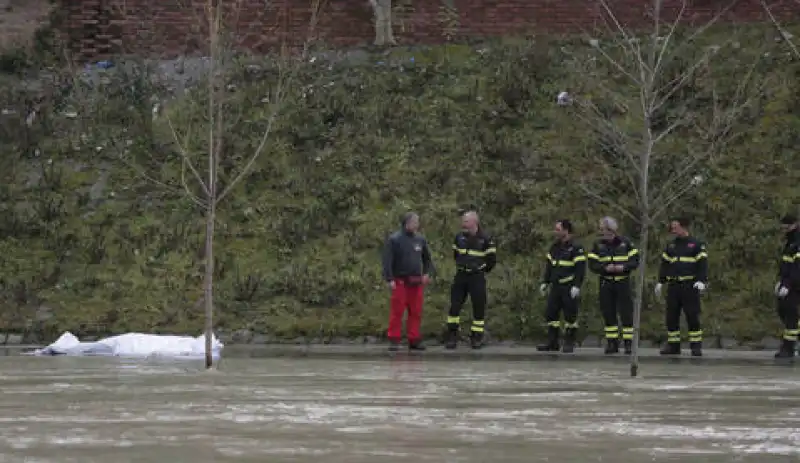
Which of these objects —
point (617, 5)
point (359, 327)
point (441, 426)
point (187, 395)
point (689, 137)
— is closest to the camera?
point (441, 426)

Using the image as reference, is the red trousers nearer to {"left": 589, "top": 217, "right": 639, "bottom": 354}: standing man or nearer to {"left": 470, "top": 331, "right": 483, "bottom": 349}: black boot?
{"left": 470, "top": 331, "right": 483, "bottom": 349}: black boot

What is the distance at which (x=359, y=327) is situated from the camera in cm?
2398

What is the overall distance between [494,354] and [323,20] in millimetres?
11914

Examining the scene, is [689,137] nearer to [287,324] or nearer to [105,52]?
[287,324]

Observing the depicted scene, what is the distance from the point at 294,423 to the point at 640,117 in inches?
688

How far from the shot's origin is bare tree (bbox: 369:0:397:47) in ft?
104

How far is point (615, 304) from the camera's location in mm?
22484

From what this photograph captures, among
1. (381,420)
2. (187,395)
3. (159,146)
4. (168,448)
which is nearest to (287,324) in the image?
(159,146)

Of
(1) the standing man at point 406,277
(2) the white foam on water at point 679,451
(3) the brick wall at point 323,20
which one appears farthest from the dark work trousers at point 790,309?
(2) the white foam on water at point 679,451

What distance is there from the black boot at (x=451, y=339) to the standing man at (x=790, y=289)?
14.4 feet

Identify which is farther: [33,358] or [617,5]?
[617,5]

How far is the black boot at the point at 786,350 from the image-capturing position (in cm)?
2133

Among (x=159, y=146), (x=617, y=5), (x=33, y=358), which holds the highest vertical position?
(x=617, y=5)

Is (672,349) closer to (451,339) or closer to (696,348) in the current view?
(696,348)
